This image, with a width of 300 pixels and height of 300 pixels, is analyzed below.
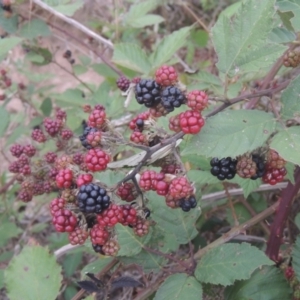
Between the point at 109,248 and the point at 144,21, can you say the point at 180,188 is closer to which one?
the point at 109,248

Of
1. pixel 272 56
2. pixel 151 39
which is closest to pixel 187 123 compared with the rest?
pixel 272 56

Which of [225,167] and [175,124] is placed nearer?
[175,124]

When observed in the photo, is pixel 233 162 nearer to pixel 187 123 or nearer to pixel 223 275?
pixel 187 123

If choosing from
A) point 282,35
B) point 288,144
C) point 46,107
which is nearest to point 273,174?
point 288,144

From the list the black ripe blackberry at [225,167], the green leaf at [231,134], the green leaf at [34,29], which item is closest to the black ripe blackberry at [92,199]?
the green leaf at [231,134]

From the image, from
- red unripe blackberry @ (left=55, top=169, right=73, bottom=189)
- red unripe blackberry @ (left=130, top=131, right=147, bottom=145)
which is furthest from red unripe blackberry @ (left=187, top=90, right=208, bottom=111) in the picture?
red unripe blackberry @ (left=55, top=169, right=73, bottom=189)

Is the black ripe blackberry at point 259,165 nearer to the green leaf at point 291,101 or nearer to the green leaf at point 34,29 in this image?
the green leaf at point 291,101
